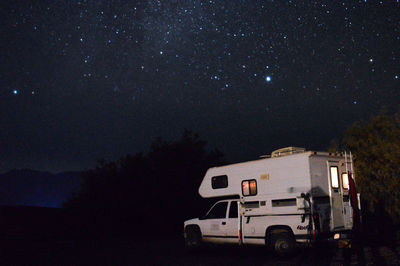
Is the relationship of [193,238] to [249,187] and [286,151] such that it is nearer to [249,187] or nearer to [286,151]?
[249,187]

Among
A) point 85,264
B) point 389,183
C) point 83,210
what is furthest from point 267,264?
point 83,210

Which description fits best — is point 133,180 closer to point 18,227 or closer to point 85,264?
point 18,227

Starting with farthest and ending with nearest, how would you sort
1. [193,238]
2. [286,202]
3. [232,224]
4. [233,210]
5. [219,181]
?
[193,238]
[219,181]
[233,210]
[232,224]
[286,202]

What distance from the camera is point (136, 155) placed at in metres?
30.0

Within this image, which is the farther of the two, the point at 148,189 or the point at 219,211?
the point at 148,189

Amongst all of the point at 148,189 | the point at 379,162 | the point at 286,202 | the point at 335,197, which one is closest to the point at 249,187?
the point at 286,202

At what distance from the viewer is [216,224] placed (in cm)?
1348

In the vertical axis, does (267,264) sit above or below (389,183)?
below

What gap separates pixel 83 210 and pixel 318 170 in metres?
21.1

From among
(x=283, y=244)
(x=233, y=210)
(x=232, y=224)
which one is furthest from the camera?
(x=233, y=210)

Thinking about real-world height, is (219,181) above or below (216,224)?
above

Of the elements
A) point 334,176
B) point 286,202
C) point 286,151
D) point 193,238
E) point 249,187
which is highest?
point 286,151

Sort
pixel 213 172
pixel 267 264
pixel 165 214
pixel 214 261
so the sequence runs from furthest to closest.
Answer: pixel 165 214 → pixel 213 172 → pixel 214 261 → pixel 267 264

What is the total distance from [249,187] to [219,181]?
4.75ft
